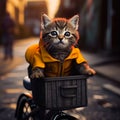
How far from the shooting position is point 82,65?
422 centimetres

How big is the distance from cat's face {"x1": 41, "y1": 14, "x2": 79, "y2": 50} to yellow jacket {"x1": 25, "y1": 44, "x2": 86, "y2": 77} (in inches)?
4.1

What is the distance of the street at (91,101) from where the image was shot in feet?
21.7

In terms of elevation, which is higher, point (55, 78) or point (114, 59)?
point (55, 78)

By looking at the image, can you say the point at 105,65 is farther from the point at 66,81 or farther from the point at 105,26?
the point at 66,81

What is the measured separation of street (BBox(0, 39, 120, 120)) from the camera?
6617mm

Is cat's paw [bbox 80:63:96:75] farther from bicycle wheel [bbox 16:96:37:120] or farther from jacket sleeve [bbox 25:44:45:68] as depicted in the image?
bicycle wheel [bbox 16:96:37:120]

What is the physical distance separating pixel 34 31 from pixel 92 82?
2666 inches

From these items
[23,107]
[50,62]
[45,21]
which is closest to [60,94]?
[50,62]

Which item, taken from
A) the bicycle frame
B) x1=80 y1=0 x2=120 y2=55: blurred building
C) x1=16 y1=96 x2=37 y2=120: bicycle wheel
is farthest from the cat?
x1=80 y1=0 x2=120 y2=55: blurred building

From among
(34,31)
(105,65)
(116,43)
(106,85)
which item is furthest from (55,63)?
(34,31)

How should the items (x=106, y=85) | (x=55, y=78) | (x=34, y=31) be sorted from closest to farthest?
(x=55, y=78) → (x=106, y=85) → (x=34, y=31)

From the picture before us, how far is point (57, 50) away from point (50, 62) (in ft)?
0.52

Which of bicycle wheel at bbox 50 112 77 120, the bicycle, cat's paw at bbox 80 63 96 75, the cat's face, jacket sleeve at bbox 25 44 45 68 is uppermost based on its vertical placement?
the cat's face

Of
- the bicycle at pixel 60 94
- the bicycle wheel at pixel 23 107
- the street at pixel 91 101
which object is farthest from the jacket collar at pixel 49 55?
the street at pixel 91 101
